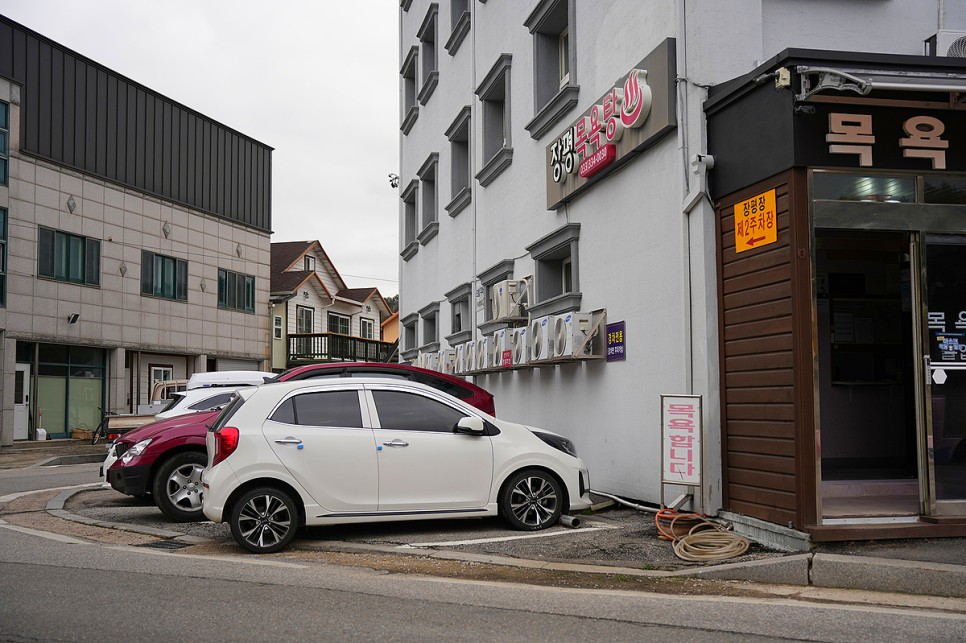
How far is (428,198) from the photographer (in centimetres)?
2392

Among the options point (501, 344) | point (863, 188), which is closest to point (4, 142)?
point (501, 344)

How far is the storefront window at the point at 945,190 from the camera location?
27.7 ft

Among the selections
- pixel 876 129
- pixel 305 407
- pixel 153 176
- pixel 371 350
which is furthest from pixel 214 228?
pixel 876 129

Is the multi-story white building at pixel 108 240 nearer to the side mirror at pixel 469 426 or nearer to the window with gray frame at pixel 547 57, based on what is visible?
the window with gray frame at pixel 547 57

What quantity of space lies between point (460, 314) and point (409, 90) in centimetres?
913

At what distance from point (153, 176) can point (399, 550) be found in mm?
30836

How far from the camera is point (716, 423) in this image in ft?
30.5

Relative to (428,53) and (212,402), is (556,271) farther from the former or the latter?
(428,53)

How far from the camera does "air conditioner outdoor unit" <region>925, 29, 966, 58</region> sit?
30.4ft

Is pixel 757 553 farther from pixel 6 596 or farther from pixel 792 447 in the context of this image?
pixel 6 596

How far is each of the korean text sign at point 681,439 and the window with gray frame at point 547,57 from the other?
19.5ft

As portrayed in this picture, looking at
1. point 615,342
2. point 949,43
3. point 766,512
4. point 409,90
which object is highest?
point 409,90

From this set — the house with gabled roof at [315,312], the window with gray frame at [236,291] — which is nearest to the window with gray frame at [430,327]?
the window with gray frame at [236,291]

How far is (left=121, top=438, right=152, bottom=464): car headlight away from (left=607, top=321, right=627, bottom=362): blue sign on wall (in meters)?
5.68
